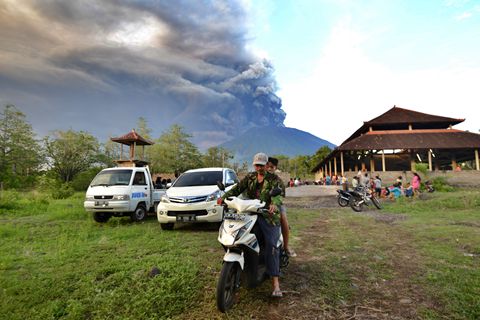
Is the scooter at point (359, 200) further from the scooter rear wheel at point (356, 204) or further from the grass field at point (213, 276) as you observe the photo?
the grass field at point (213, 276)

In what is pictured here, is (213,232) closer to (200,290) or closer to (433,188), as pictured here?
(200,290)

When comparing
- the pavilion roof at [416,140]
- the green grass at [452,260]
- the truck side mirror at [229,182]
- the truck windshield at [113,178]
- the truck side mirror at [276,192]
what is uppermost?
the pavilion roof at [416,140]

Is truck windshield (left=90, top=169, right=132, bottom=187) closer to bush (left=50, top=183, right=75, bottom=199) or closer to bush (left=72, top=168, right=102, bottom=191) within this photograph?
bush (left=50, top=183, right=75, bottom=199)

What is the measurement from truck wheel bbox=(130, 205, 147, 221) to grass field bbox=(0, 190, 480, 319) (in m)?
1.62

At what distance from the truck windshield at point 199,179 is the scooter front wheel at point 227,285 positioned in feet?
16.3

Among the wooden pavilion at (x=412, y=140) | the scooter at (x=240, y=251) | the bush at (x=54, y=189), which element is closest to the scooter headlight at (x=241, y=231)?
the scooter at (x=240, y=251)

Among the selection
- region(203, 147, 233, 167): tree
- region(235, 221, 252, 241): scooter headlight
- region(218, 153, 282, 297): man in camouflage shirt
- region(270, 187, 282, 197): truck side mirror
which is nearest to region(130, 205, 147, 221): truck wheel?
region(218, 153, 282, 297): man in camouflage shirt

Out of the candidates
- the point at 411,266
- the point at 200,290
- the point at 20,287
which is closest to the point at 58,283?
the point at 20,287

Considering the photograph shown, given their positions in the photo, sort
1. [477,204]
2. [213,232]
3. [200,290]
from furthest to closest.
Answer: [477,204] → [213,232] → [200,290]

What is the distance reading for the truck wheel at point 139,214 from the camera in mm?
8766

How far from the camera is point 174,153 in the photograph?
52.0 m

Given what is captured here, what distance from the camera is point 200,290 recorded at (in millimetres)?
3467

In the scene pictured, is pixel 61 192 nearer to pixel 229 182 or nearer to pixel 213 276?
pixel 229 182

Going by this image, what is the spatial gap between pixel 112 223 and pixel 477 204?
46.4 ft
